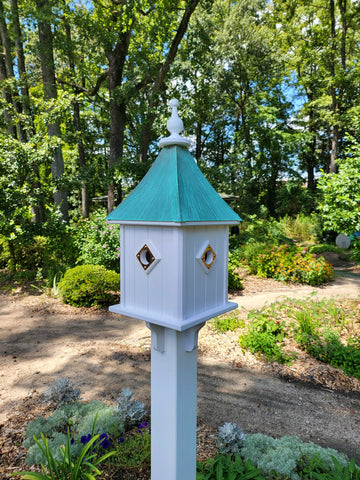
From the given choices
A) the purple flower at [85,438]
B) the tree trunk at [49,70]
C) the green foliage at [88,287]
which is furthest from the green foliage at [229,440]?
the tree trunk at [49,70]

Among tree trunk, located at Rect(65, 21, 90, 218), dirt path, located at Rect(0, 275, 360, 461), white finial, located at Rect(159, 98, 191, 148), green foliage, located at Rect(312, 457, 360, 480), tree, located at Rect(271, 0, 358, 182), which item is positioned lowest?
dirt path, located at Rect(0, 275, 360, 461)

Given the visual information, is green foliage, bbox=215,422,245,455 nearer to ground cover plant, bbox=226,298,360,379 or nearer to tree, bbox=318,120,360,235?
ground cover plant, bbox=226,298,360,379

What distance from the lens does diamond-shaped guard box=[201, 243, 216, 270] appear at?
1.51m

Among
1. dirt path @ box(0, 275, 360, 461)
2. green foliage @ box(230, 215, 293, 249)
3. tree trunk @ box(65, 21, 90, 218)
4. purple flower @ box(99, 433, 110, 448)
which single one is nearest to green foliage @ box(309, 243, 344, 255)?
green foliage @ box(230, 215, 293, 249)

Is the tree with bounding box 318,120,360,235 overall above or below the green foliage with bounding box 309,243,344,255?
above

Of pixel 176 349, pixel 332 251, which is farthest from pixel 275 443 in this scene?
pixel 332 251

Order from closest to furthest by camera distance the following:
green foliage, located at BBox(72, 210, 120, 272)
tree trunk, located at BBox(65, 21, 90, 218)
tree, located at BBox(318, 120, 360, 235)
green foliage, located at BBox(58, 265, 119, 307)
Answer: tree, located at BBox(318, 120, 360, 235) < green foliage, located at BBox(58, 265, 119, 307) < green foliage, located at BBox(72, 210, 120, 272) < tree trunk, located at BBox(65, 21, 90, 218)

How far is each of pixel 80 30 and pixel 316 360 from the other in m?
11.1

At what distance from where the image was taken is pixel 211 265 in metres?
1.57

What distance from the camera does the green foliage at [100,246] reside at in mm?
7961

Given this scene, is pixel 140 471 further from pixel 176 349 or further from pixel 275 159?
pixel 275 159

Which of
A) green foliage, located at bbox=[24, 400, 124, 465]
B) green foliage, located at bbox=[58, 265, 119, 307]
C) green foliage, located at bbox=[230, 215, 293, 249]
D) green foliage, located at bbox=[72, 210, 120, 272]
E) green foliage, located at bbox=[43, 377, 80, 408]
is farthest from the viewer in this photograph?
green foliage, located at bbox=[230, 215, 293, 249]

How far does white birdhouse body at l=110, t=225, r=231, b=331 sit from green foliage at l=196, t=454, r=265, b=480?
1.33 meters

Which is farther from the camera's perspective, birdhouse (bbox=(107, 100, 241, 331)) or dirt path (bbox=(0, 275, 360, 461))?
dirt path (bbox=(0, 275, 360, 461))
